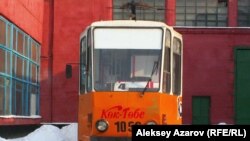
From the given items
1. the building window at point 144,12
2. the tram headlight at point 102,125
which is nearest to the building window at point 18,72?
the building window at point 144,12

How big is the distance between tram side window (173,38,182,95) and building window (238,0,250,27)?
845 inches

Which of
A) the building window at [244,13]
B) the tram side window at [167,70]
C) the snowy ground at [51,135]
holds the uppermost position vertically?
the building window at [244,13]

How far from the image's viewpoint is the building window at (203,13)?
35.0 m

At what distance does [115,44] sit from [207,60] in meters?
22.0

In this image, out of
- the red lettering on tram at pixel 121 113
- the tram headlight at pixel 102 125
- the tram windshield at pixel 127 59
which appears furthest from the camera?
the tram windshield at pixel 127 59

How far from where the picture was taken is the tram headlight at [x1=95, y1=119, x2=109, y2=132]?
12516mm

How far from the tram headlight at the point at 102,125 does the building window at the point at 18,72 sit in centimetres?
1165

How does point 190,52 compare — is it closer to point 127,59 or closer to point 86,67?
point 86,67

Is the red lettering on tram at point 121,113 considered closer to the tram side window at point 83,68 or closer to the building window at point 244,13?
the tram side window at point 83,68

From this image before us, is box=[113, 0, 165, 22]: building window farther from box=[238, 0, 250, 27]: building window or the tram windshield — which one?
the tram windshield

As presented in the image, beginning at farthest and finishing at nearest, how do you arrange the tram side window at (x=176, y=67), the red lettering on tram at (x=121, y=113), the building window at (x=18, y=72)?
the building window at (x=18, y=72)
the tram side window at (x=176, y=67)
the red lettering on tram at (x=121, y=113)

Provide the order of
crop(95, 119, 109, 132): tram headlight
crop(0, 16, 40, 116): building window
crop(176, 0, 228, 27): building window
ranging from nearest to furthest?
crop(95, 119, 109, 132): tram headlight
crop(0, 16, 40, 116): building window
crop(176, 0, 228, 27): building window

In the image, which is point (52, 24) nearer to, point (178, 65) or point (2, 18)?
point (2, 18)

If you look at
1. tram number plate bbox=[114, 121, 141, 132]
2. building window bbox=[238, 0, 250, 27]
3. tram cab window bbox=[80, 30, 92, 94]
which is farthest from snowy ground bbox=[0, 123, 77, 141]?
building window bbox=[238, 0, 250, 27]
